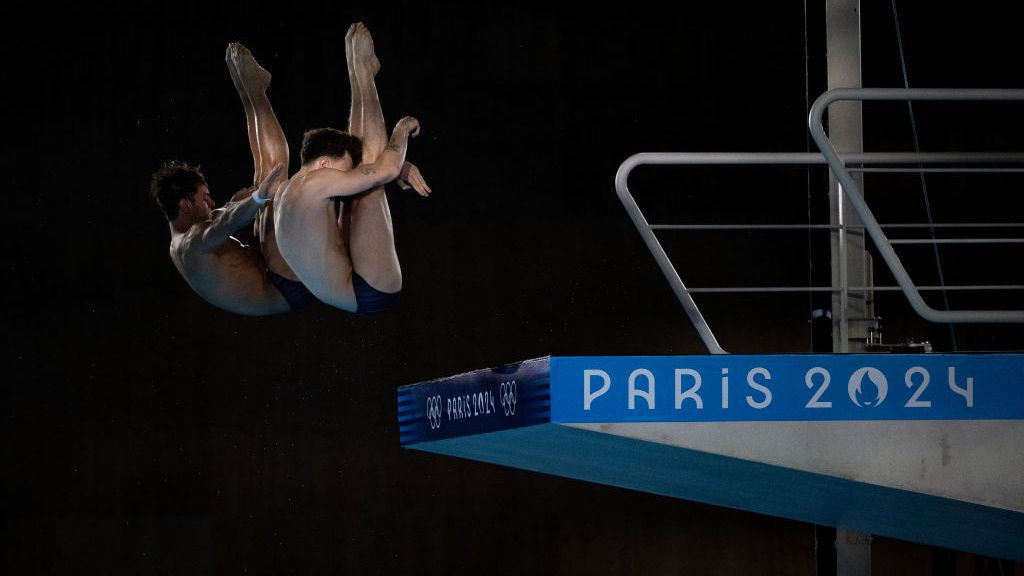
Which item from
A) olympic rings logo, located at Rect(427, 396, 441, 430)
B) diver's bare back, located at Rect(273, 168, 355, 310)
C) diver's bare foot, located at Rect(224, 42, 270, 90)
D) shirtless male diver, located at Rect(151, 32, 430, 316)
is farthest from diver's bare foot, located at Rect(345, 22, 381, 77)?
olympic rings logo, located at Rect(427, 396, 441, 430)

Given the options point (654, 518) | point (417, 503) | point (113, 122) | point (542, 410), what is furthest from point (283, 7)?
point (542, 410)

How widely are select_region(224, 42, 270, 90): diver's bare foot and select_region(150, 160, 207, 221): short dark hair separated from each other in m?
0.48

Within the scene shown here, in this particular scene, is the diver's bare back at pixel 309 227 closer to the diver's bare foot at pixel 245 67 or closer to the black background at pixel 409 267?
the diver's bare foot at pixel 245 67

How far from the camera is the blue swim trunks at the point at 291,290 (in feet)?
17.0

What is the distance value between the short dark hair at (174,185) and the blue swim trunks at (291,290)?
1.52 feet

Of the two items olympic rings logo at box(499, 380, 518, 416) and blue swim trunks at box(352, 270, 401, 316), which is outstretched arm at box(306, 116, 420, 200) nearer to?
blue swim trunks at box(352, 270, 401, 316)

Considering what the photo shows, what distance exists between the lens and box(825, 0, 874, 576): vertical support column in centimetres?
443

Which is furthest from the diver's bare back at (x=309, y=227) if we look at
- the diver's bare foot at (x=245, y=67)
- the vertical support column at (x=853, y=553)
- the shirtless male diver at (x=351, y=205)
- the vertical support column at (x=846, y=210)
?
the vertical support column at (x=853, y=553)

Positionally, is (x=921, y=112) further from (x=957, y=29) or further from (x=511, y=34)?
(x=511, y=34)

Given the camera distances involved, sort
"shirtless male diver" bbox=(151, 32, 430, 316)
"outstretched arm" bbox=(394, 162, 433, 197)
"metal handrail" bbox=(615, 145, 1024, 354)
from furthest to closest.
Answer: "shirtless male diver" bbox=(151, 32, 430, 316) < "outstretched arm" bbox=(394, 162, 433, 197) < "metal handrail" bbox=(615, 145, 1024, 354)

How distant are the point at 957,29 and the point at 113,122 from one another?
216 inches

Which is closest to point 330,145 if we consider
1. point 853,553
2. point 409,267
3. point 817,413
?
point 817,413

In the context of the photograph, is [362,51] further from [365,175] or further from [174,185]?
[174,185]

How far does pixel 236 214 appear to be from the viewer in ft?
15.7
